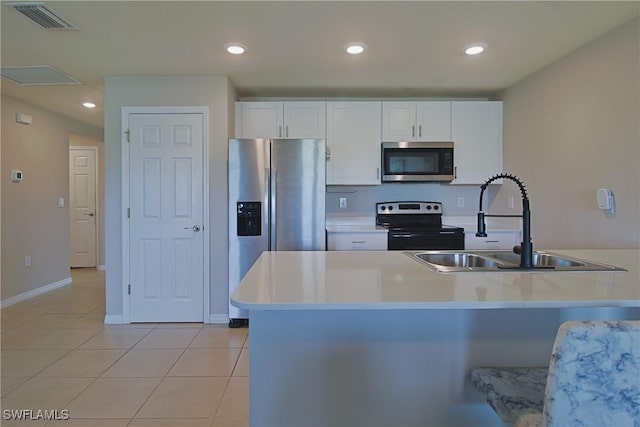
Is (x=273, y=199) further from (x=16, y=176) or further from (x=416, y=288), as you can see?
(x=16, y=176)

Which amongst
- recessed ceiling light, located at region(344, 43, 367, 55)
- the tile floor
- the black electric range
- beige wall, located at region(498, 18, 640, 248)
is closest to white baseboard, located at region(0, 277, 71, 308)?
the tile floor

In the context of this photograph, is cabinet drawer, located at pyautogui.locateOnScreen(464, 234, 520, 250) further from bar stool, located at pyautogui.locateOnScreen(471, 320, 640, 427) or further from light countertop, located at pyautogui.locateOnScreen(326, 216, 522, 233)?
bar stool, located at pyautogui.locateOnScreen(471, 320, 640, 427)

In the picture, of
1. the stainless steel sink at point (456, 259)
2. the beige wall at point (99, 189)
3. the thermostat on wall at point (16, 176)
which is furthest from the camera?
the beige wall at point (99, 189)

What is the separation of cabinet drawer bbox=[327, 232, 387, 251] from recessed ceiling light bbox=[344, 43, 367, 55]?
1546 millimetres

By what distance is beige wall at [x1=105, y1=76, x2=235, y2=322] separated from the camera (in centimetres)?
337

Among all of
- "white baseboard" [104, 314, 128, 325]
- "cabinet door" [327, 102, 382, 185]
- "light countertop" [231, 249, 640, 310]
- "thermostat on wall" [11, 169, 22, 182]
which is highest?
"cabinet door" [327, 102, 382, 185]

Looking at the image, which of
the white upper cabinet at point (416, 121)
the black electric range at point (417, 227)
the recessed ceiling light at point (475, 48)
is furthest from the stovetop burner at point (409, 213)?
the recessed ceiling light at point (475, 48)

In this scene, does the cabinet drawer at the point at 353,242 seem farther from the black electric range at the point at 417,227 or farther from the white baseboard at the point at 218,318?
the white baseboard at the point at 218,318

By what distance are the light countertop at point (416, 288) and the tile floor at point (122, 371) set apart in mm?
1066

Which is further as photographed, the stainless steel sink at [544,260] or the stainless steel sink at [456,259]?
the stainless steel sink at [456,259]

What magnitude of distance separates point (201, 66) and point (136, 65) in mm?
534

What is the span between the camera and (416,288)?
119cm

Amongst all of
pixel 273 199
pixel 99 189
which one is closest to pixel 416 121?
pixel 273 199

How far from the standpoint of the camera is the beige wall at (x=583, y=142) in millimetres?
2281
